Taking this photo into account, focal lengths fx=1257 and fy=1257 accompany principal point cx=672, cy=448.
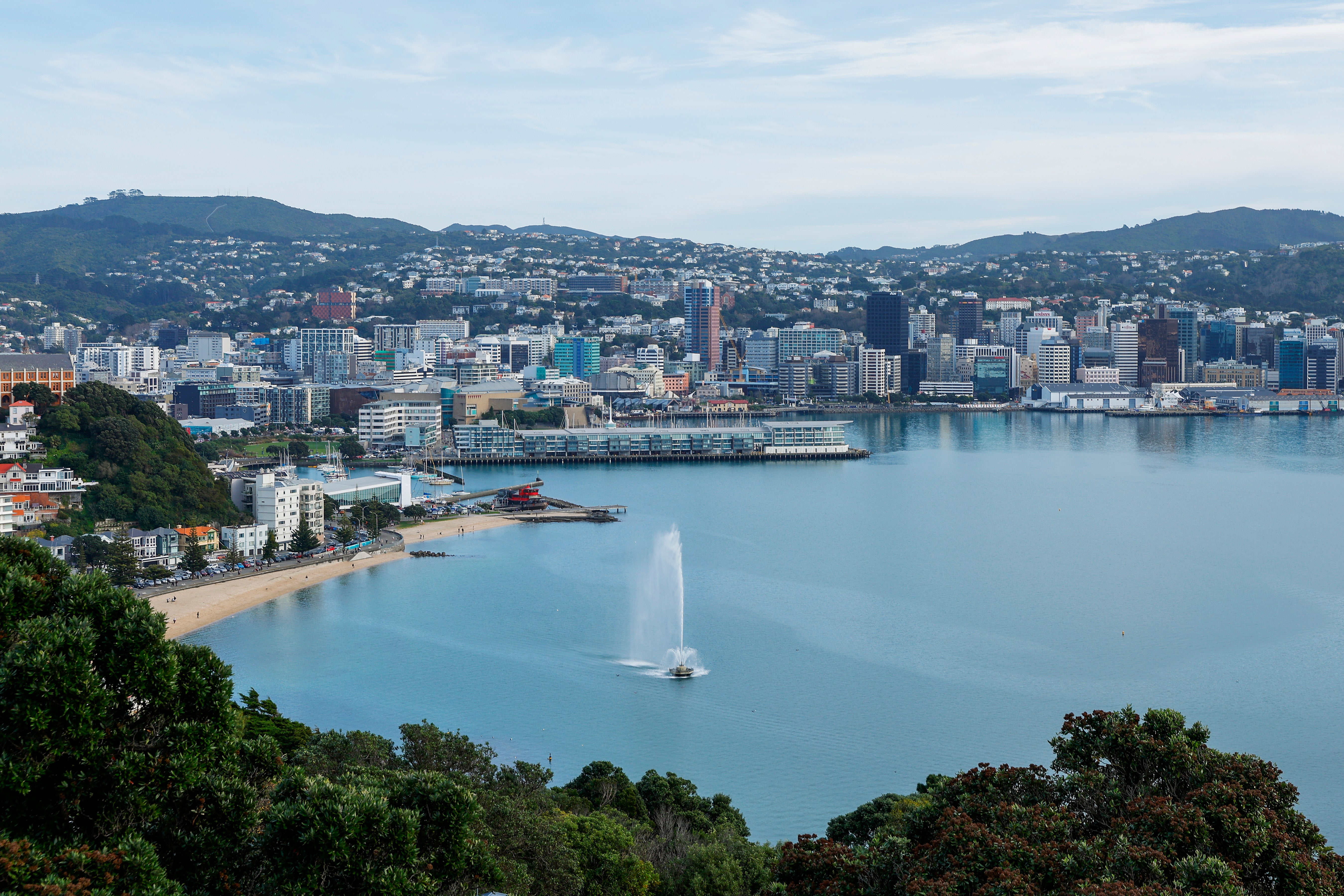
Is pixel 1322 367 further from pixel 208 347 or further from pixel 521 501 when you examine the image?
pixel 208 347

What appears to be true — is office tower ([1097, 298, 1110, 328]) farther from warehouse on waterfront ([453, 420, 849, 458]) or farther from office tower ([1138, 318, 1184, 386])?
warehouse on waterfront ([453, 420, 849, 458])

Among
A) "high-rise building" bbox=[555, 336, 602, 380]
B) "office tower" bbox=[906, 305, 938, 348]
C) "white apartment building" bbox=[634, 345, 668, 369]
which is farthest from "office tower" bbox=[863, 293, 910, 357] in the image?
"high-rise building" bbox=[555, 336, 602, 380]

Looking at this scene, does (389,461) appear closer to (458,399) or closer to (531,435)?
(531,435)

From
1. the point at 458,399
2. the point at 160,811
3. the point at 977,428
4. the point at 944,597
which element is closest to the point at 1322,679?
the point at 944,597

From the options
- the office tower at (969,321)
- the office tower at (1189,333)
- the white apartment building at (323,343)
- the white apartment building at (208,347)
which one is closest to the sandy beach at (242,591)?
the white apartment building at (323,343)

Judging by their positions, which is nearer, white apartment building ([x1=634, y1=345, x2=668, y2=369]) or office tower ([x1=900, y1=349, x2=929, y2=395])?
white apartment building ([x1=634, y1=345, x2=668, y2=369])

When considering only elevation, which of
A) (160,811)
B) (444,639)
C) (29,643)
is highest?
(29,643)
